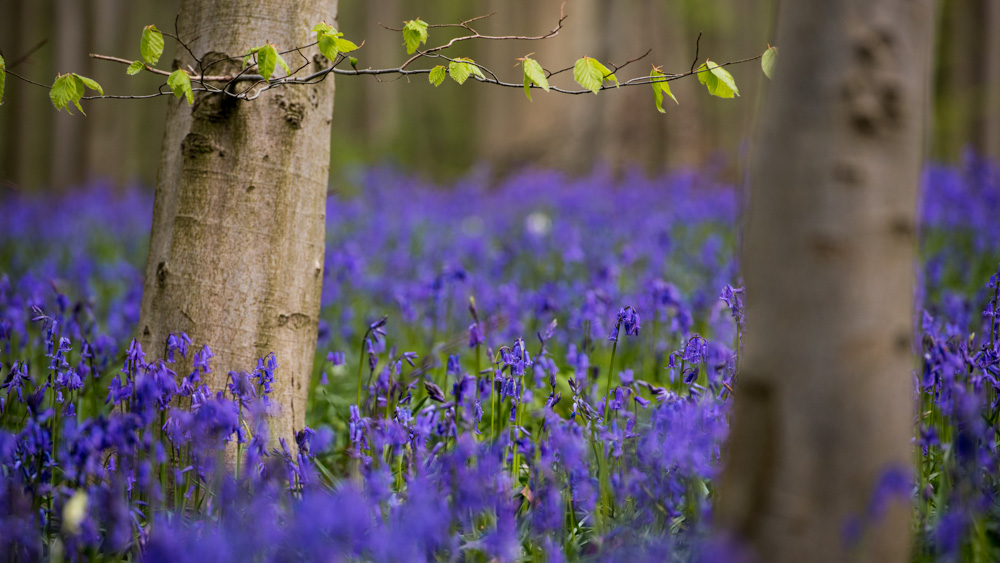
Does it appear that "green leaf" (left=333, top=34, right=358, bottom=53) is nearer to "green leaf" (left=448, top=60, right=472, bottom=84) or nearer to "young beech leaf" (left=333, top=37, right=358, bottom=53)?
"young beech leaf" (left=333, top=37, right=358, bottom=53)

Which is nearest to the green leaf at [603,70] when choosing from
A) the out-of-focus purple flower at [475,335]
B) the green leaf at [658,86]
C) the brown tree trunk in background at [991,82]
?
the green leaf at [658,86]

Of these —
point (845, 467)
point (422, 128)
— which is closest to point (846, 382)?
point (845, 467)

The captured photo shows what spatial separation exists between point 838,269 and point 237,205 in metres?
1.66

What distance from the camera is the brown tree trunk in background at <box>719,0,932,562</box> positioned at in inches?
52.4

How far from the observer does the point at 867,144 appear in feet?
4.36

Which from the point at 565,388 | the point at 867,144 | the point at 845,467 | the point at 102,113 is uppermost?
the point at 102,113

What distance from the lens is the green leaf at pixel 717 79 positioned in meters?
2.03

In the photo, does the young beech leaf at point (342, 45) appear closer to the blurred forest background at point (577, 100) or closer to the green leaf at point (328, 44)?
the green leaf at point (328, 44)

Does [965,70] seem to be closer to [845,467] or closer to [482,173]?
[482,173]

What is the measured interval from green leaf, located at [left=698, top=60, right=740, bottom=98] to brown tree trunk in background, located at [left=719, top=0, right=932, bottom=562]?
0.63m

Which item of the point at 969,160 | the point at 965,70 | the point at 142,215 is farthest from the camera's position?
the point at 965,70

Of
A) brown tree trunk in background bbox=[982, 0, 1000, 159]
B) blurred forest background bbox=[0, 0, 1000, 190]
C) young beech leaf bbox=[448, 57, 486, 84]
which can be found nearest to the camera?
young beech leaf bbox=[448, 57, 486, 84]

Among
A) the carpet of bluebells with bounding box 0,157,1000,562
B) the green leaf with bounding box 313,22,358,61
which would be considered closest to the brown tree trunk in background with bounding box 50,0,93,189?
the carpet of bluebells with bounding box 0,157,1000,562

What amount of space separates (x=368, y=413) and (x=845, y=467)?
159 cm
